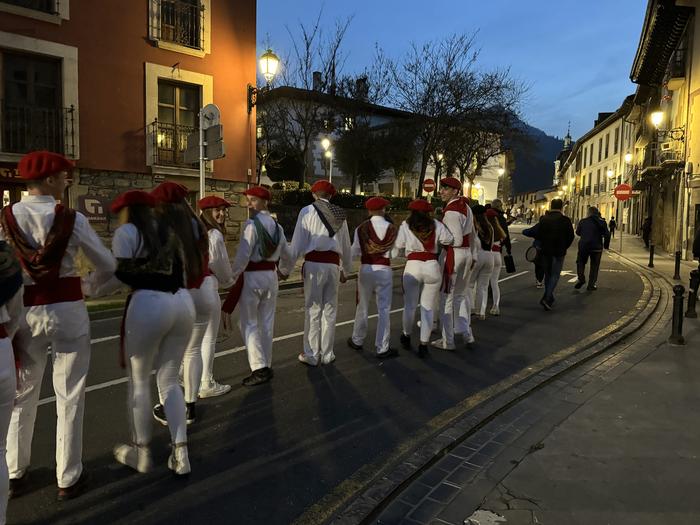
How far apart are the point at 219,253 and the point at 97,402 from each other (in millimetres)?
1778

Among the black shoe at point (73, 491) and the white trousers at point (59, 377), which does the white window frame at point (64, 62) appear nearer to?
the white trousers at point (59, 377)

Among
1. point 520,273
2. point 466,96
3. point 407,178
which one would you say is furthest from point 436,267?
point 407,178

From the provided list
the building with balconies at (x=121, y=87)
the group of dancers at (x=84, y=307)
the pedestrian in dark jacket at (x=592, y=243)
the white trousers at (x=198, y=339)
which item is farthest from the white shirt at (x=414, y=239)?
the building with balconies at (x=121, y=87)

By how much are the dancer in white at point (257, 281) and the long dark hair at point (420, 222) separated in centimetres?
161

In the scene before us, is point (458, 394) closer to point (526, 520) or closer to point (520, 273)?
point (526, 520)

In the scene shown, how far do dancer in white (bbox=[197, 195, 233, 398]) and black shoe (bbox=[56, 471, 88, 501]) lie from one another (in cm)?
153

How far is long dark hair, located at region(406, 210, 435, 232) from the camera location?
5.93 meters

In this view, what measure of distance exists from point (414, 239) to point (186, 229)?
3.29 m

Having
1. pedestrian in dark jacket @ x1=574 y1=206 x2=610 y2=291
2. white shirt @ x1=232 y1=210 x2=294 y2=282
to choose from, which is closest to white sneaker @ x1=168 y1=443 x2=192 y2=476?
white shirt @ x1=232 y1=210 x2=294 y2=282

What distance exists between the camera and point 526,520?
9.41ft

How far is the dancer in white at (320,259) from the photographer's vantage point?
5516 mm

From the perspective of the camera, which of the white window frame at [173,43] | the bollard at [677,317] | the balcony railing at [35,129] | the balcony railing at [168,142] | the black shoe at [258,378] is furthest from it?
the balcony railing at [168,142]

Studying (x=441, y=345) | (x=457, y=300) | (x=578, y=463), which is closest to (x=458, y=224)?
(x=457, y=300)

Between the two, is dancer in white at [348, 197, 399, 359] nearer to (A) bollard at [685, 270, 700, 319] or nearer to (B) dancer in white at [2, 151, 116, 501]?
(B) dancer in white at [2, 151, 116, 501]
